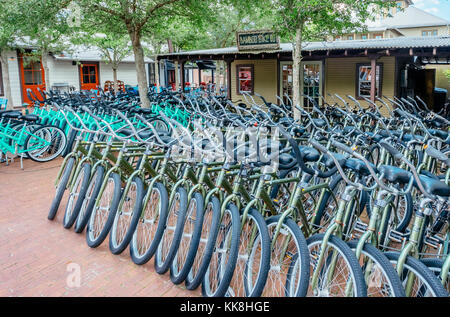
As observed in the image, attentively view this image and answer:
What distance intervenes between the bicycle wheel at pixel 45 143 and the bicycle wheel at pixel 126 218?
3873 millimetres

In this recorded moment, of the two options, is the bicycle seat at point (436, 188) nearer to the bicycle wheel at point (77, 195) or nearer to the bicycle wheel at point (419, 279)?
the bicycle wheel at point (419, 279)

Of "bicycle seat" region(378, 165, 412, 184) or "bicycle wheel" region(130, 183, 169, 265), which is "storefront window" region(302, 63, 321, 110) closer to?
"bicycle wheel" region(130, 183, 169, 265)

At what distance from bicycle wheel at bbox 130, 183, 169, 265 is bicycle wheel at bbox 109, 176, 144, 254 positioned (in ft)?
0.19

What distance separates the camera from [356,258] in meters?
2.04

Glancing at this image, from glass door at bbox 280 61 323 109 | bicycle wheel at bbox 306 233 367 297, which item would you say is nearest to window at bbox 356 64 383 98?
glass door at bbox 280 61 323 109

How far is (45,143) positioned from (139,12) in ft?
11.9

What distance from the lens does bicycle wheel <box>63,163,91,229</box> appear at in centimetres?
372

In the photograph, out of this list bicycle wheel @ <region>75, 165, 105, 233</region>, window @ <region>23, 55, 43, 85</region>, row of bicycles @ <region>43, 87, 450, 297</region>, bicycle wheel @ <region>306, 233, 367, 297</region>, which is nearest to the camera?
bicycle wheel @ <region>306, 233, 367, 297</region>

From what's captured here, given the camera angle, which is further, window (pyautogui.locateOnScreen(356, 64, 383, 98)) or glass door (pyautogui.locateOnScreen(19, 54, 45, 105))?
glass door (pyautogui.locateOnScreen(19, 54, 45, 105))

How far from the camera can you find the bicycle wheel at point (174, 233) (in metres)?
2.85

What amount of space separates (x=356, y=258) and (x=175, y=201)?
161cm
